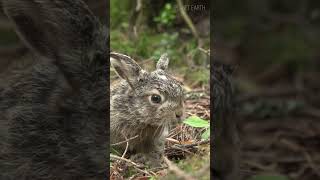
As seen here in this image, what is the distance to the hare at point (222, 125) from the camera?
2.59 metres

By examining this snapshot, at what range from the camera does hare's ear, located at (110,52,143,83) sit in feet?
9.69

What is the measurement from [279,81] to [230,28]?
62cm

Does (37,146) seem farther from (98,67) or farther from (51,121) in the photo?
(98,67)

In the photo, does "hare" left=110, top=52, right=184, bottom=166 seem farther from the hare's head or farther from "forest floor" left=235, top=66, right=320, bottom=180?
"forest floor" left=235, top=66, right=320, bottom=180

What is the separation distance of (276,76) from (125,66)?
291cm

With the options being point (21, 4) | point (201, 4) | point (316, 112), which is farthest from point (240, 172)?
point (316, 112)

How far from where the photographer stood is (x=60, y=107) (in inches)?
103

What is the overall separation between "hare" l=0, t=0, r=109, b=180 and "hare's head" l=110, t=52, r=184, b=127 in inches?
15.6

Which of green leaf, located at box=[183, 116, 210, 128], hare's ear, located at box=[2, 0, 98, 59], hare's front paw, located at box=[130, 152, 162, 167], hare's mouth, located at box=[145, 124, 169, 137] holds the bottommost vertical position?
hare's front paw, located at box=[130, 152, 162, 167]

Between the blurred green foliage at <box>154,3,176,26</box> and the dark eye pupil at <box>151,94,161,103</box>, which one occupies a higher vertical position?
the blurred green foliage at <box>154,3,176,26</box>

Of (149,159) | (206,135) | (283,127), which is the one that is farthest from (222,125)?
(283,127)

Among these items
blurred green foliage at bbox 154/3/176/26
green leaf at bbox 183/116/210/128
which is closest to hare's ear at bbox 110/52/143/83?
green leaf at bbox 183/116/210/128

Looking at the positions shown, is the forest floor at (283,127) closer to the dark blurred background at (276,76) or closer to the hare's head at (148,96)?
the dark blurred background at (276,76)

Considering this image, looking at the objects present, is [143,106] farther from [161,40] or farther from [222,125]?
[161,40]
